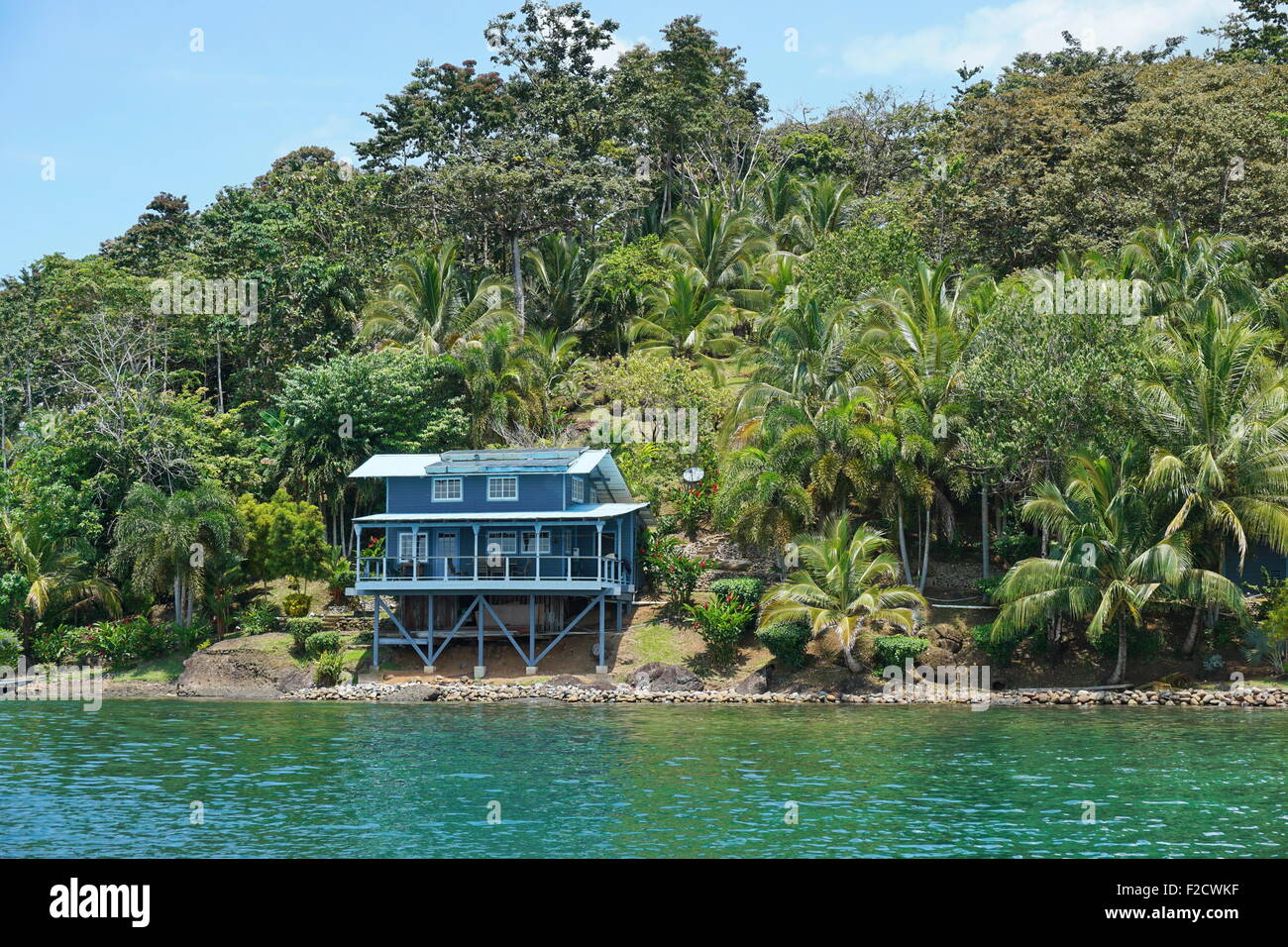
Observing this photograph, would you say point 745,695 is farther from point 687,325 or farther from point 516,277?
point 516,277

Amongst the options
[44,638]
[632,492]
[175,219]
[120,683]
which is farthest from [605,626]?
[175,219]

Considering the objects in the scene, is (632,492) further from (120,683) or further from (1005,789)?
(1005,789)

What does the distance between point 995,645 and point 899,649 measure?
115 inches

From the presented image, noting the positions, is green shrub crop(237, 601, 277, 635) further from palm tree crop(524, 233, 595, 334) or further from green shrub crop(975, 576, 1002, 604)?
green shrub crop(975, 576, 1002, 604)

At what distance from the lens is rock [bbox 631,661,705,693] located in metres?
38.8

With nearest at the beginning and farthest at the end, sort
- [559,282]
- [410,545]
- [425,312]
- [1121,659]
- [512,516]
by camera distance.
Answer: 1. [1121,659]
2. [512,516]
3. [410,545]
4. [425,312]
5. [559,282]

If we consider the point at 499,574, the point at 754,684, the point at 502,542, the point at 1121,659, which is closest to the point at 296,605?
the point at 499,574

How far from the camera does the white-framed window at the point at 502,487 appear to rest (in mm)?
42688

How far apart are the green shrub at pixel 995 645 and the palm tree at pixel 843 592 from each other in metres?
1.94

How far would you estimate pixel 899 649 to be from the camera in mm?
37531

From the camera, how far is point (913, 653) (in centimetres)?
3766

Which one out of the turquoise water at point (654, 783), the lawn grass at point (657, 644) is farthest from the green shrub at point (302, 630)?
the lawn grass at point (657, 644)

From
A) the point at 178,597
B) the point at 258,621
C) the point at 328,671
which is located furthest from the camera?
the point at 178,597

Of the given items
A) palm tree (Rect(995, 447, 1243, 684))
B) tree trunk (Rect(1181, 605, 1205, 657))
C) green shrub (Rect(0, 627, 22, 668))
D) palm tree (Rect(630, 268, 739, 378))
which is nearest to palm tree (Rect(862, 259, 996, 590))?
palm tree (Rect(995, 447, 1243, 684))
